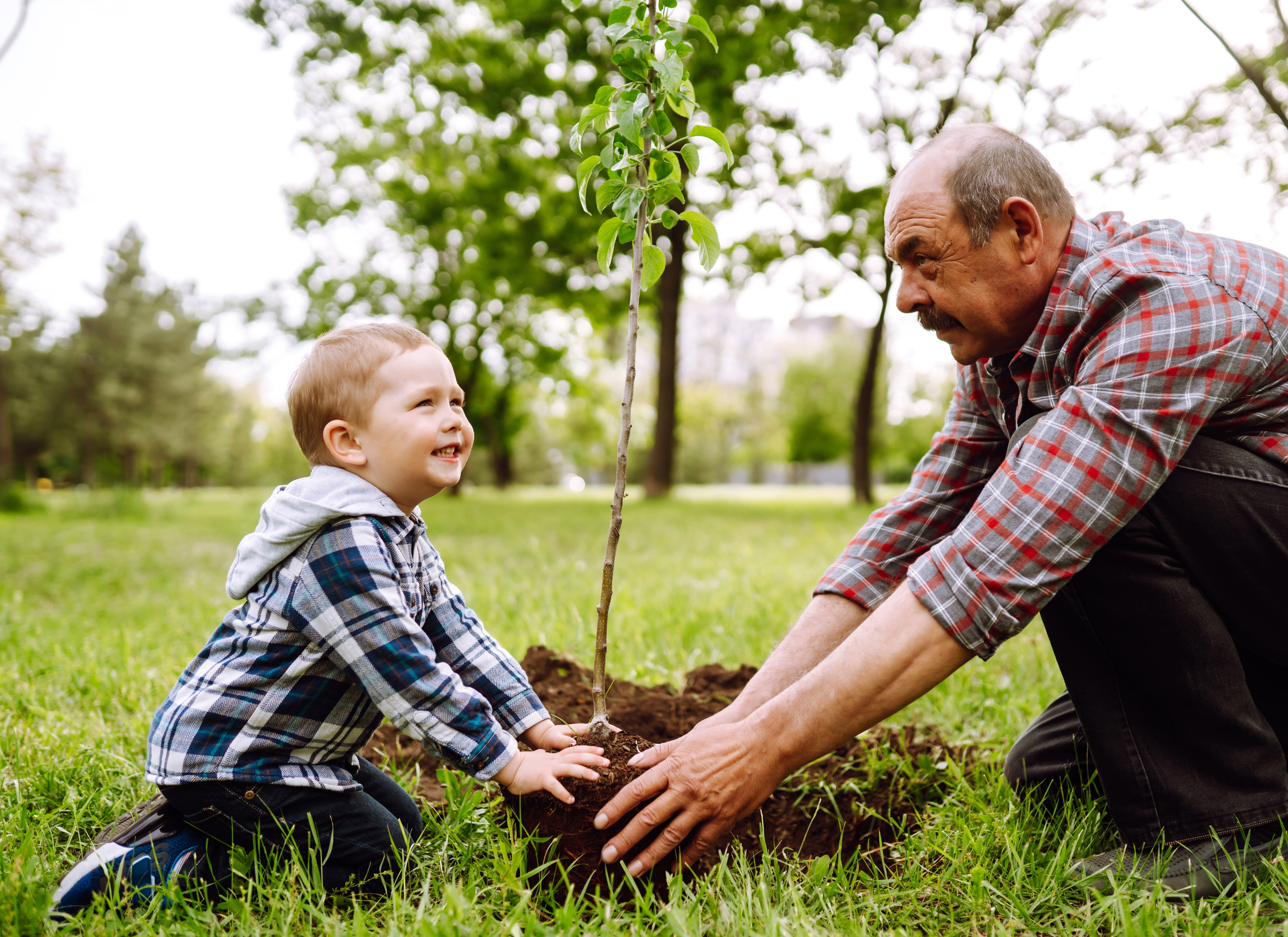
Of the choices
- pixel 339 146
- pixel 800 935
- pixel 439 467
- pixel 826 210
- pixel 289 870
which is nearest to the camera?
pixel 800 935

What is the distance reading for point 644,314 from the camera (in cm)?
2116

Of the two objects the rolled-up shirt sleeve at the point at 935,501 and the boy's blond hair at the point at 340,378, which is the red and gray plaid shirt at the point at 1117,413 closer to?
the rolled-up shirt sleeve at the point at 935,501

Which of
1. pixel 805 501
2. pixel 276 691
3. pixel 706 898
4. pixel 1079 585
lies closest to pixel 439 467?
pixel 276 691

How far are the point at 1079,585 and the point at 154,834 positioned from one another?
7.15 feet

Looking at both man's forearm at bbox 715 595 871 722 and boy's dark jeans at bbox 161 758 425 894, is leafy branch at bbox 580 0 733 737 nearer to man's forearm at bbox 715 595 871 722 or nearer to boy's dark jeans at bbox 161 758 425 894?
man's forearm at bbox 715 595 871 722

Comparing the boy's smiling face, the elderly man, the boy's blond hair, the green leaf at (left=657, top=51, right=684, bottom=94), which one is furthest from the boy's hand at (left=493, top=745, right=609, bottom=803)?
the green leaf at (left=657, top=51, right=684, bottom=94)

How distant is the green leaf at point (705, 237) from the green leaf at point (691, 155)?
0.11 m

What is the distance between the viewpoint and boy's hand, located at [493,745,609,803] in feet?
5.35

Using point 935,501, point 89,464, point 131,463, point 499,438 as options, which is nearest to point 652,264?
point 935,501

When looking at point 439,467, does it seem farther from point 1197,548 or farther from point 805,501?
point 805,501

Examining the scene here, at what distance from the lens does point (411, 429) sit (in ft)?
5.82

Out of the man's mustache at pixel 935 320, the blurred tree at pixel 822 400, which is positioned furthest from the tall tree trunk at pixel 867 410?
the blurred tree at pixel 822 400

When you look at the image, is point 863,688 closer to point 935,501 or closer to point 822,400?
point 935,501

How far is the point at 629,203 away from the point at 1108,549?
131 cm
